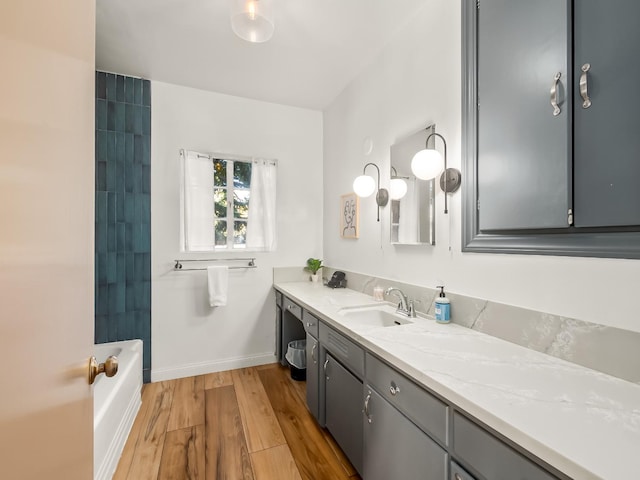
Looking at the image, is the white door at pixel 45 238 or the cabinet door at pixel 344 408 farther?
the cabinet door at pixel 344 408

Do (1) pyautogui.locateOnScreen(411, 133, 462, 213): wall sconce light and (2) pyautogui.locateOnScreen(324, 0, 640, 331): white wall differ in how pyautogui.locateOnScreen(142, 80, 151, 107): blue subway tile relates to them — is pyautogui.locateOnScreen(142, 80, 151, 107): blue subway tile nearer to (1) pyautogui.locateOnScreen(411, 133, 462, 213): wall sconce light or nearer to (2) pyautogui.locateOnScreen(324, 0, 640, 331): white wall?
(2) pyautogui.locateOnScreen(324, 0, 640, 331): white wall

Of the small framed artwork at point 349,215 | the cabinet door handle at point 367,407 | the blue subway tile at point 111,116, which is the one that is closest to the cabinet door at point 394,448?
the cabinet door handle at point 367,407

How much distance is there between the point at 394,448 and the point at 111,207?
8.70ft

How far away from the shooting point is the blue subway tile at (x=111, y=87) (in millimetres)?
2451

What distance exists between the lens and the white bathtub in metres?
1.48

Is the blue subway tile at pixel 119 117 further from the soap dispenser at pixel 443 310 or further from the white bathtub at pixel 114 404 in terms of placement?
the soap dispenser at pixel 443 310

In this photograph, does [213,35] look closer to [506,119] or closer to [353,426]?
[506,119]

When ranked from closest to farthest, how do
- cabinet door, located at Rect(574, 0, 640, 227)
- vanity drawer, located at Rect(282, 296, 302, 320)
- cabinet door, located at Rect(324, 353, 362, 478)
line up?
cabinet door, located at Rect(574, 0, 640, 227) → cabinet door, located at Rect(324, 353, 362, 478) → vanity drawer, located at Rect(282, 296, 302, 320)

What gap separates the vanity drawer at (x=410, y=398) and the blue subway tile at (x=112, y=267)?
7.38ft

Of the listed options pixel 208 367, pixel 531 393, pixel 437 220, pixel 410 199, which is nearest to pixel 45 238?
pixel 531 393

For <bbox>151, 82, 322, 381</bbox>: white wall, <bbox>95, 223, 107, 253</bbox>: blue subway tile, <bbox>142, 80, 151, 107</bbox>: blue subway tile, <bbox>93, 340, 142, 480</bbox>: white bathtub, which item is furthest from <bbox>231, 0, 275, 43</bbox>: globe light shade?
<bbox>93, 340, 142, 480</bbox>: white bathtub

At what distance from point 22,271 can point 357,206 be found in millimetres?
2236

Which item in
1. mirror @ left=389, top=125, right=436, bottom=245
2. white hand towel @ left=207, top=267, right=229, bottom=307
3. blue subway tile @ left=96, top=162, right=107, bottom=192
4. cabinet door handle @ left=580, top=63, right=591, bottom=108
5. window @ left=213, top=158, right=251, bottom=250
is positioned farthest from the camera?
window @ left=213, top=158, right=251, bottom=250

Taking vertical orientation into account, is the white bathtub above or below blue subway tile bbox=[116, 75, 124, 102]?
below
